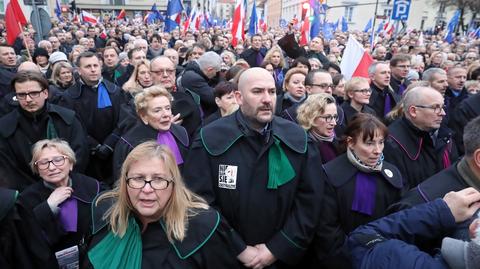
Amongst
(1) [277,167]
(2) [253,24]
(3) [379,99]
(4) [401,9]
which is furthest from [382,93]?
(2) [253,24]

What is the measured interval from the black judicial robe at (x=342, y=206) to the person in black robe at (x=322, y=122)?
0.69 metres

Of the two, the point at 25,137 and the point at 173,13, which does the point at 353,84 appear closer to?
the point at 25,137

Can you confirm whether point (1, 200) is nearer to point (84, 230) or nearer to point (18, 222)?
point (18, 222)

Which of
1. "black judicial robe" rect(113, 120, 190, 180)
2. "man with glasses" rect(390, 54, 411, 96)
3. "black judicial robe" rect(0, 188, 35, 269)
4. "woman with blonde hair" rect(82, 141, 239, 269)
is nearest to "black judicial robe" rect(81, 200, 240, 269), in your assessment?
"woman with blonde hair" rect(82, 141, 239, 269)

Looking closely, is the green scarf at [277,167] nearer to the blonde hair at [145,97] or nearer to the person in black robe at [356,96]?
the blonde hair at [145,97]

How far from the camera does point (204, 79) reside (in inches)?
217

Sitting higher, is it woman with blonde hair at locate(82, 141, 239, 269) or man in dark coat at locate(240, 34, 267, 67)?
man in dark coat at locate(240, 34, 267, 67)

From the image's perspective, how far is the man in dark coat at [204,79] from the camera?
17.1ft

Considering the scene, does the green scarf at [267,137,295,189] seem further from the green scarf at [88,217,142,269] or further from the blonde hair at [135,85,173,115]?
the blonde hair at [135,85,173,115]

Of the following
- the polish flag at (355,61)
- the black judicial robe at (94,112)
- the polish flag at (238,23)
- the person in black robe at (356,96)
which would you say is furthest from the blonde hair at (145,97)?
the polish flag at (238,23)

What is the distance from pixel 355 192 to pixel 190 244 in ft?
4.43

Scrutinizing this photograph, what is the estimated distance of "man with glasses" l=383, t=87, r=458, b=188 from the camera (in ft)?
11.1

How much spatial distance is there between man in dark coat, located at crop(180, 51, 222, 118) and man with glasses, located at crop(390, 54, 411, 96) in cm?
307

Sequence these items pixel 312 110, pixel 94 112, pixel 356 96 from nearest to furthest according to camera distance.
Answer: pixel 312 110
pixel 356 96
pixel 94 112
